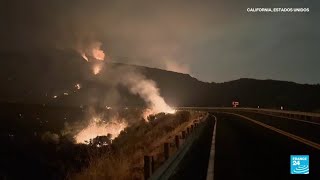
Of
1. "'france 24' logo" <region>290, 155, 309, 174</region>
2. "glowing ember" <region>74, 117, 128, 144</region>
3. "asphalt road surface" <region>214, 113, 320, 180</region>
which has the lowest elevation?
"glowing ember" <region>74, 117, 128, 144</region>

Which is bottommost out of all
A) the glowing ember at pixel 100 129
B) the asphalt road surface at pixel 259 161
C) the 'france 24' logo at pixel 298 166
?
the glowing ember at pixel 100 129

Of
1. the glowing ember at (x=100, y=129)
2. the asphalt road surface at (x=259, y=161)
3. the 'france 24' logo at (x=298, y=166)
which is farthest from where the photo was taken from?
the glowing ember at (x=100, y=129)

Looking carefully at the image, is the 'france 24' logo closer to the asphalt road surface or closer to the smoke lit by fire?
the asphalt road surface

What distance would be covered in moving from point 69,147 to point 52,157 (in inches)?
170

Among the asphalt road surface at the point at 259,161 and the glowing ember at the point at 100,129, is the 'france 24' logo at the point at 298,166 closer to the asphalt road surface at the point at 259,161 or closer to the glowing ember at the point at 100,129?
the asphalt road surface at the point at 259,161

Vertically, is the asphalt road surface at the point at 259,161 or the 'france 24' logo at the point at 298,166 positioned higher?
the 'france 24' logo at the point at 298,166

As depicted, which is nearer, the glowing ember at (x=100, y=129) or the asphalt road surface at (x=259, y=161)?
the asphalt road surface at (x=259, y=161)

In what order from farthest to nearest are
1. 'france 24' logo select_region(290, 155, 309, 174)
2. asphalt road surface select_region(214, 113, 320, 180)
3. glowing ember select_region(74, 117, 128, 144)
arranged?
glowing ember select_region(74, 117, 128, 144) → asphalt road surface select_region(214, 113, 320, 180) → 'france 24' logo select_region(290, 155, 309, 174)

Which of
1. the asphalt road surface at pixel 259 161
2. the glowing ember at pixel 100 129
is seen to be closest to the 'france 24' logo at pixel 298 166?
the asphalt road surface at pixel 259 161

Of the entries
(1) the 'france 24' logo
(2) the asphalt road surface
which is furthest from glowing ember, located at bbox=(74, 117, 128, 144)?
(1) the 'france 24' logo

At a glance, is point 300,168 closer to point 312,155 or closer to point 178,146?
point 312,155

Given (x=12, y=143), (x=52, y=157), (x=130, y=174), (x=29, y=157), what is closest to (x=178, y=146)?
(x=130, y=174)

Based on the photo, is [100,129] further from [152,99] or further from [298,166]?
[298,166]

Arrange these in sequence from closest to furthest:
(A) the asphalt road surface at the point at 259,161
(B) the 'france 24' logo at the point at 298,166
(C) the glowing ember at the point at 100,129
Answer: (B) the 'france 24' logo at the point at 298,166 < (A) the asphalt road surface at the point at 259,161 < (C) the glowing ember at the point at 100,129
